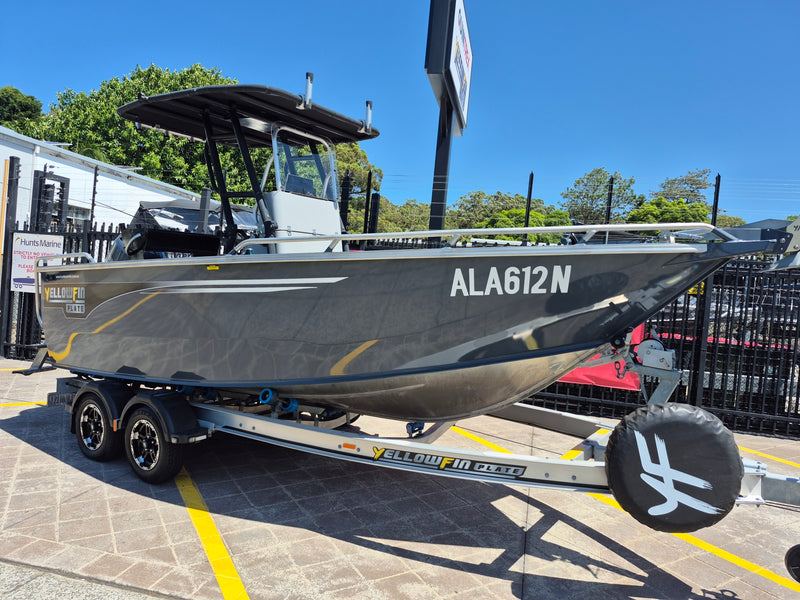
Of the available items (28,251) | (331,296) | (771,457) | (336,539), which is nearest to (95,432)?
(336,539)

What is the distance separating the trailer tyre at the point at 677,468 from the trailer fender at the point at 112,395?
3.77 metres

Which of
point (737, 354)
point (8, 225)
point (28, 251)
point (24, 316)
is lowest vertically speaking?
point (24, 316)

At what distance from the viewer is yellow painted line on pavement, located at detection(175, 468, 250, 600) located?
2779mm

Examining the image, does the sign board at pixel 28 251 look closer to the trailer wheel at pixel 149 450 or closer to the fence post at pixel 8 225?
the fence post at pixel 8 225

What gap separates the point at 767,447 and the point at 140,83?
29.5 meters

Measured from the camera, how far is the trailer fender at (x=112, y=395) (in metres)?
4.41

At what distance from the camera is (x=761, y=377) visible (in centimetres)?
669

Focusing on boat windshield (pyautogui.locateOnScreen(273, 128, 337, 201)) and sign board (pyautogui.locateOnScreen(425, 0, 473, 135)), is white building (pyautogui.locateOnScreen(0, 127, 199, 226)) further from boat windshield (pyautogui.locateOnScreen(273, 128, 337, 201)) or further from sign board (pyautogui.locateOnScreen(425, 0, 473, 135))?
boat windshield (pyautogui.locateOnScreen(273, 128, 337, 201))

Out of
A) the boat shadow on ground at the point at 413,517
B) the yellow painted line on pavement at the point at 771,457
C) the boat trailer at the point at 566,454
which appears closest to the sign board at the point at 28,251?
the boat shadow on ground at the point at 413,517

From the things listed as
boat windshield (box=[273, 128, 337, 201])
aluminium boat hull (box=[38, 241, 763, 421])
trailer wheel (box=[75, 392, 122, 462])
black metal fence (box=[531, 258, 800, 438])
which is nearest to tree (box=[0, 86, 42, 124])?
trailer wheel (box=[75, 392, 122, 462])

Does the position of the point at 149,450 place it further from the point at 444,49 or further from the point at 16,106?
the point at 16,106

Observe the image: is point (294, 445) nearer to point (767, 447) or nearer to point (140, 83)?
point (767, 447)

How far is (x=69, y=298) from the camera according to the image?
5.05 m

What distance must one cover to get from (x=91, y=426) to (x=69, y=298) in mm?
1211
